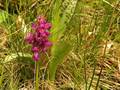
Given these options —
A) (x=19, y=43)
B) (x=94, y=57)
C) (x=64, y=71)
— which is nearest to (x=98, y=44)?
(x=94, y=57)

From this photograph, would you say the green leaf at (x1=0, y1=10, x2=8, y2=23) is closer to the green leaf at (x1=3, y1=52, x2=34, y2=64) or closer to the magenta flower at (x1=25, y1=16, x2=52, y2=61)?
the green leaf at (x1=3, y1=52, x2=34, y2=64)

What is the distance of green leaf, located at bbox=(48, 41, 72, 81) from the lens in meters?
1.24

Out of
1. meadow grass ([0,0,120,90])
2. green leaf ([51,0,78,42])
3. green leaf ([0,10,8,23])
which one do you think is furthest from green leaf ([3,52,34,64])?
green leaf ([0,10,8,23])

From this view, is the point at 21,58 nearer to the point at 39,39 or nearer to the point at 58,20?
the point at 58,20

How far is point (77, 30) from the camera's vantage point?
5.12 feet

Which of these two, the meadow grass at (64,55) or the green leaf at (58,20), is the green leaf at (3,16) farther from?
the green leaf at (58,20)

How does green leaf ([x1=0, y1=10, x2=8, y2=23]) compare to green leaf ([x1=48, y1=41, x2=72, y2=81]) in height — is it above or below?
above

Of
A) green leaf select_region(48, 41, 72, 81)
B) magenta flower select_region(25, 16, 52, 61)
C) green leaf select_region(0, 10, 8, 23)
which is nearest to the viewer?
magenta flower select_region(25, 16, 52, 61)

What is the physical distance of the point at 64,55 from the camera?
128 centimetres

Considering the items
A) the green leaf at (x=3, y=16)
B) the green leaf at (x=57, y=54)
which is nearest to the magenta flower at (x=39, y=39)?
the green leaf at (x=57, y=54)

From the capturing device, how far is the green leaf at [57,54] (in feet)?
4.08

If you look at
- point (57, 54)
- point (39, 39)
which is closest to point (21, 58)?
point (57, 54)

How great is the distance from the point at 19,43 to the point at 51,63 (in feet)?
0.67

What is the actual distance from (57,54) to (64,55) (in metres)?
0.03
